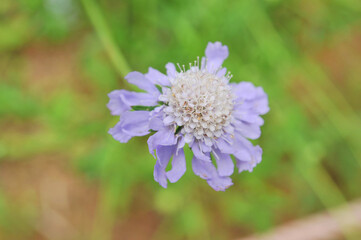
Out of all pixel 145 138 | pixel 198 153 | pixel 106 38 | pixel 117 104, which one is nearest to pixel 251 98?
pixel 198 153

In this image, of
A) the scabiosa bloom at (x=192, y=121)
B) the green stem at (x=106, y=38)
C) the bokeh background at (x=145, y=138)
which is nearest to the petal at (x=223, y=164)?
the scabiosa bloom at (x=192, y=121)

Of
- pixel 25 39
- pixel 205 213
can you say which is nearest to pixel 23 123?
pixel 25 39

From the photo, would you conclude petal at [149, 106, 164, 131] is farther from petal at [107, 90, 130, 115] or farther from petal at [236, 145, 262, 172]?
petal at [236, 145, 262, 172]

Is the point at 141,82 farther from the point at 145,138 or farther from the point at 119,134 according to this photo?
the point at 145,138

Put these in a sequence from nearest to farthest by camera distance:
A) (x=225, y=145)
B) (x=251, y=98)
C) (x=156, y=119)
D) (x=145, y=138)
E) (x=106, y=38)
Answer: (x=156, y=119)
(x=225, y=145)
(x=251, y=98)
(x=106, y=38)
(x=145, y=138)

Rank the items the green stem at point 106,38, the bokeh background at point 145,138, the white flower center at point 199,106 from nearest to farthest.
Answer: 1. the white flower center at point 199,106
2. the green stem at point 106,38
3. the bokeh background at point 145,138

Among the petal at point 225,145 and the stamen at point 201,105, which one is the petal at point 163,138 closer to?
the stamen at point 201,105

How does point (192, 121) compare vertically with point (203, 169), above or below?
Result: above
